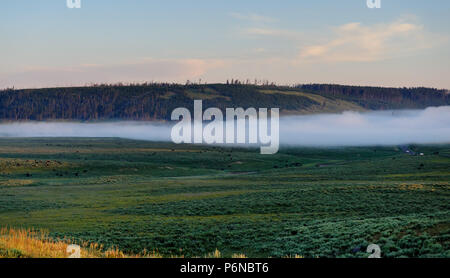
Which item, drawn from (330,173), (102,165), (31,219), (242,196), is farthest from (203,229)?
(102,165)

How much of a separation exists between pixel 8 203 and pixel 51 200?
408 cm

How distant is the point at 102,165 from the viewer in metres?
97.4

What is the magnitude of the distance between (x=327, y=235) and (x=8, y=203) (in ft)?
102

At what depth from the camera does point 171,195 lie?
5062 centimetres

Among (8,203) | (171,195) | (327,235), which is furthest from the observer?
(171,195)

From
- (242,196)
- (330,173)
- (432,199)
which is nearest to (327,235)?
(432,199)

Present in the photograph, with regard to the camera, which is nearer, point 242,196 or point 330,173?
point 242,196

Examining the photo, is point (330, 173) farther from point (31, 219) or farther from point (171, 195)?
point (31, 219)

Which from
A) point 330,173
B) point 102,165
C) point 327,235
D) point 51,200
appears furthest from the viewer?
point 102,165

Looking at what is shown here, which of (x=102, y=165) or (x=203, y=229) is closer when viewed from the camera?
(x=203, y=229)

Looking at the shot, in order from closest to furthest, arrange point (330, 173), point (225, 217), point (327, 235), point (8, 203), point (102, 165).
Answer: point (327, 235) → point (225, 217) → point (8, 203) → point (330, 173) → point (102, 165)
